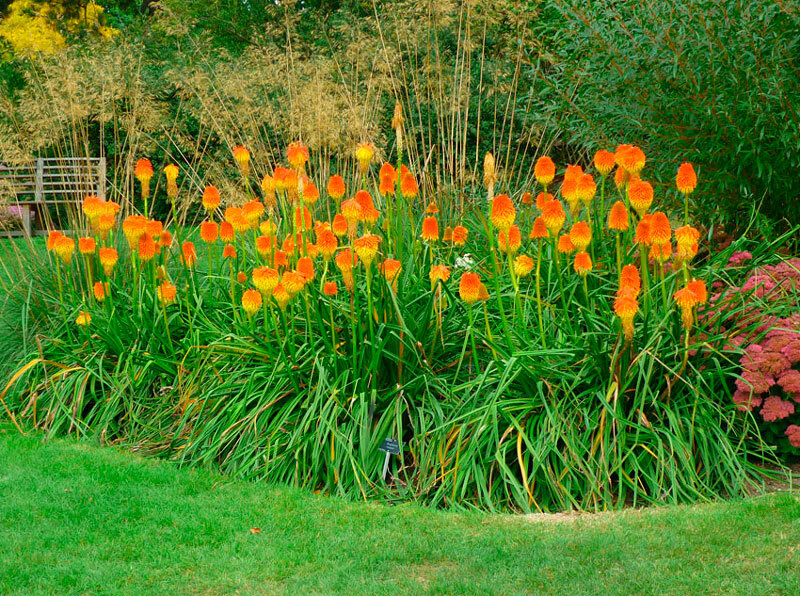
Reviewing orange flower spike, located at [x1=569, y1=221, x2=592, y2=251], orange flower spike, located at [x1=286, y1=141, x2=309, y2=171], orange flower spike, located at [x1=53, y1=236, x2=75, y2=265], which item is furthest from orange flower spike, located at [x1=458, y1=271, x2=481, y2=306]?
orange flower spike, located at [x1=53, y1=236, x2=75, y2=265]

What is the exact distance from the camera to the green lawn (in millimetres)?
3107

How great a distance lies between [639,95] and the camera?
5.38m

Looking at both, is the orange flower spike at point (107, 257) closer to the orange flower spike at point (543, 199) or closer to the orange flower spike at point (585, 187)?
the orange flower spike at point (543, 199)

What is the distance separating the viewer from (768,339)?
14.1 ft

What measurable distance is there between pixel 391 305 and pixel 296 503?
3.75 ft

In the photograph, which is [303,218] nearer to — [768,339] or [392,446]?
[392,446]

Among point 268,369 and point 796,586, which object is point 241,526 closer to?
point 268,369

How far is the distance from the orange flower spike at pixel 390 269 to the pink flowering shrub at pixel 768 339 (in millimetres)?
1525

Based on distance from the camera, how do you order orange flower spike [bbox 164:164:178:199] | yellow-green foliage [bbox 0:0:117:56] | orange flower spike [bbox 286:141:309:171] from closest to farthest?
orange flower spike [bbox 286:141:309:171] < orange flower spike [bbox 164:164:178:199] < yellow-green foliage [bbox 0:0:117:56]

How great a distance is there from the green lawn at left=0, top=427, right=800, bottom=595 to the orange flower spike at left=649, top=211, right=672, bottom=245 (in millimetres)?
1162

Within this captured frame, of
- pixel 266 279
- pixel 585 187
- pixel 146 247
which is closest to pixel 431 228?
pixel 585 187

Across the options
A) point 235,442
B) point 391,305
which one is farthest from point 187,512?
point 391,305

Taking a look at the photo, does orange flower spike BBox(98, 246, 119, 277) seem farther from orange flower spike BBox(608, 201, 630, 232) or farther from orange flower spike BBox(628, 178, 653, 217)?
orange flower spike BBox(628, 178, 653, 217)

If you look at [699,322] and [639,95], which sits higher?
[639,95]
